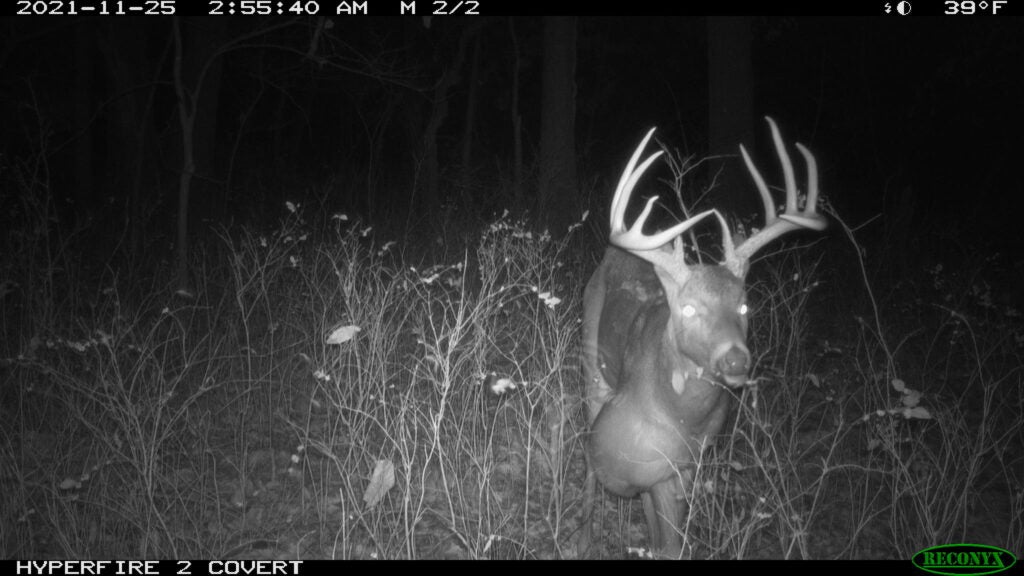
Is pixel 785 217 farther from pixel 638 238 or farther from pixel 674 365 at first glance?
pixel 674 365

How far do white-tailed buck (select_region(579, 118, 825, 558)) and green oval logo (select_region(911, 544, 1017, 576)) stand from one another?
112cm

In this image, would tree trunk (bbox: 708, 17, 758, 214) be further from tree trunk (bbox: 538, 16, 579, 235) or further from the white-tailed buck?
the white-tailed buck

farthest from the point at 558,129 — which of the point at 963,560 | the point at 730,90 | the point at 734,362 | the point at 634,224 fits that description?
the point at 963,560

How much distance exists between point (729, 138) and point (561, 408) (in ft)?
16.7

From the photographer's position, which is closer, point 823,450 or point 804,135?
point 823,450

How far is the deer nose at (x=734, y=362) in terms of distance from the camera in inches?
128

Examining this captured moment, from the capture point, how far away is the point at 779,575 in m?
3.35

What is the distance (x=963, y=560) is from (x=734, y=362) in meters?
1.51

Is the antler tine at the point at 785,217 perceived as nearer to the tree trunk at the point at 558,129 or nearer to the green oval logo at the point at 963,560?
the green oval logo at the point at 963,560

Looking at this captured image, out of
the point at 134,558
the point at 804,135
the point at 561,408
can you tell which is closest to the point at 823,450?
the point at 561,408

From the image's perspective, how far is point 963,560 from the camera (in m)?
3.51

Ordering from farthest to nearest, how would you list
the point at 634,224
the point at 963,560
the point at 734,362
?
the point at 634,224 → the point at 963,560 → the point at 734,362

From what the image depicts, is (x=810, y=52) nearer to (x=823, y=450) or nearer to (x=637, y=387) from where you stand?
(x=823, y=450)

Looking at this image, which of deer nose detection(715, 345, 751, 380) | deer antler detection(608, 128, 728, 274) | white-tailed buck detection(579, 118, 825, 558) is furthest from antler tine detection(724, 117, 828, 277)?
deer nose detection(715, 345, 751, 380)
